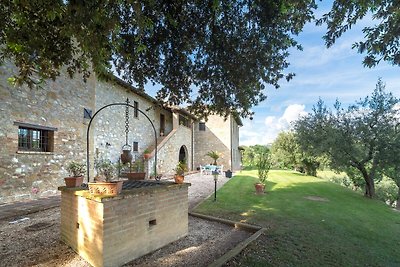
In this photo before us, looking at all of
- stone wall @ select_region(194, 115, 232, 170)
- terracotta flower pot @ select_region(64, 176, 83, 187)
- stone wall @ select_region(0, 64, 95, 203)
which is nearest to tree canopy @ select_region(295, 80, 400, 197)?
stone wall @ select_region(194, 115, 232, 170)

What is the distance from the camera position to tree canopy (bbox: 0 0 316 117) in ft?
12.2

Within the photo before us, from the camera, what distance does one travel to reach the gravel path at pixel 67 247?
14.0ft

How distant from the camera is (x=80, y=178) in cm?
547

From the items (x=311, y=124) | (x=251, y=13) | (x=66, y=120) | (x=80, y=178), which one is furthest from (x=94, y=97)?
(x=311, y=124)

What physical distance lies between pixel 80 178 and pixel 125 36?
10.6 ft

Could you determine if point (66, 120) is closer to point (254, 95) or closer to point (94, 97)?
point (94, 97)

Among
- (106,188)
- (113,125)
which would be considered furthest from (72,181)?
(113,125)

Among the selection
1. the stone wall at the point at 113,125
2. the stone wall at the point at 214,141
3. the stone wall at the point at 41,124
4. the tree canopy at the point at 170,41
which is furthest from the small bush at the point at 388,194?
the stone wall at the point at 41,124

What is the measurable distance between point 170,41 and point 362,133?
455 inches

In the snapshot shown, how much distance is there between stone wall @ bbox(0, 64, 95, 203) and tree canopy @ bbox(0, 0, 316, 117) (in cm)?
390

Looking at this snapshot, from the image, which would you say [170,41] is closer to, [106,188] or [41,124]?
[106,188]

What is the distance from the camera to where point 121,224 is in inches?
160

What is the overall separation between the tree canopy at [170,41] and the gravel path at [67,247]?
3177 millimetres

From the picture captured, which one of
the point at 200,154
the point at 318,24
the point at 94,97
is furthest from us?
the point at 200,154
